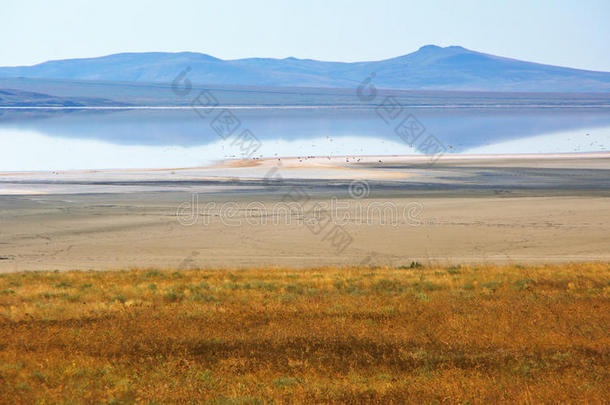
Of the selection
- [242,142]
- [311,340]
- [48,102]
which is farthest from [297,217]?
[48,102]

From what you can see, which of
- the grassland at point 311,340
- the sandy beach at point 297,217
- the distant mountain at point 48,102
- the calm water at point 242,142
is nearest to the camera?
the grassland at point 311,340

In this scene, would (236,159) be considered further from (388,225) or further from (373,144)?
(388,225)

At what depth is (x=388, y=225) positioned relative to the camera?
27.8 m

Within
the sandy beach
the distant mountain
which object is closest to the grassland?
the sandy beach

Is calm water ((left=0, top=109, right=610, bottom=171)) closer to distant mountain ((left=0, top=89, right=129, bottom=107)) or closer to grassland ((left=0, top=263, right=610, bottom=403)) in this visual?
grassland ((left=0, top=263, right=610, bottom=403))

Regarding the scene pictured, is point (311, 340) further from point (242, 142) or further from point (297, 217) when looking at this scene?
point (242, 142)

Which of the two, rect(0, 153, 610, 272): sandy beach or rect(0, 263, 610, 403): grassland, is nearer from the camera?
rect(0, 263, 610, 403): grassland

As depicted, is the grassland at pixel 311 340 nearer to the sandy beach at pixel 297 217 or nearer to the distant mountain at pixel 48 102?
the sandy beach at pixel 297 217

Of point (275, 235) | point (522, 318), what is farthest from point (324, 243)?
point (522, 318)

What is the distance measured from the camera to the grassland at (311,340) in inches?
368

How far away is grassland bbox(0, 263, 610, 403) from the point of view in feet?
30.7

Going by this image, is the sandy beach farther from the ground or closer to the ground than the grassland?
closer to the ground

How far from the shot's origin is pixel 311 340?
11680mm

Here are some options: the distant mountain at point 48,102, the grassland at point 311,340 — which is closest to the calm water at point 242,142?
the grassland at point 311,340
